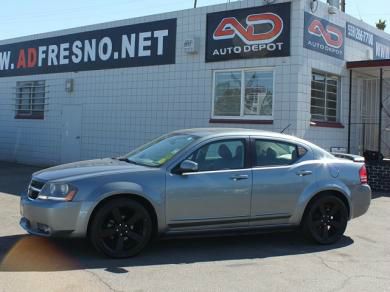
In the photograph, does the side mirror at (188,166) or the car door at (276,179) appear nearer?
the side mirror at (188,166)

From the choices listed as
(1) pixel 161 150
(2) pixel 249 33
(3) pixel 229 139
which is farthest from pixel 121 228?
(2) pixel 249 33

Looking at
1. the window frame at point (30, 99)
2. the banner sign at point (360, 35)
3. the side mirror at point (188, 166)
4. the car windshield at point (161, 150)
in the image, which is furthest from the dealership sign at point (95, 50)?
the side mirror at point (188, 166)

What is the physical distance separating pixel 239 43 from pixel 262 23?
75cm

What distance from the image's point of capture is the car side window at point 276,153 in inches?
274

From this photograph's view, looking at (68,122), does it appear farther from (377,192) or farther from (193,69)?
(377,192)

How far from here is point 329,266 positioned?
616 centimetres

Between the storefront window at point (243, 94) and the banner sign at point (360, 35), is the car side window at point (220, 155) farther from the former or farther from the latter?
the banner sign at point (360, 35)

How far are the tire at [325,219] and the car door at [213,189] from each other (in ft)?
3.13

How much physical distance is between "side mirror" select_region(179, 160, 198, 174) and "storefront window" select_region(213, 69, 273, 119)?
6654mm

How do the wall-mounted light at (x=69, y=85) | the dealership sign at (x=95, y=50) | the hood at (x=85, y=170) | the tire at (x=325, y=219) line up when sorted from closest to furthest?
the hood at (x=85, y=170) → the tire at (x=325, y=219) → the dealership sign at (x=95, y=50) → the wall-mounted light at (x=69, y=85)

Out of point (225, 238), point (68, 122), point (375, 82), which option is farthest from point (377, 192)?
point (68, 122)

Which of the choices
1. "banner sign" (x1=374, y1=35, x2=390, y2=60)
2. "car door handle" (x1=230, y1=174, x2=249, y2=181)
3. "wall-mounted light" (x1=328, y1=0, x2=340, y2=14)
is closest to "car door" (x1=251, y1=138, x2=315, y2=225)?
"car door handle" (x1=230, y1=174, x2=249, y2=181)

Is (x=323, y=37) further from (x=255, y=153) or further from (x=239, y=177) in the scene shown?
(x=239, y=177)

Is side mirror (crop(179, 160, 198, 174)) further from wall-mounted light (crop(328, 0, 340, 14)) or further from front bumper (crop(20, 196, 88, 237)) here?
wall-mounted light (crop(328, 0, 340, 14))
